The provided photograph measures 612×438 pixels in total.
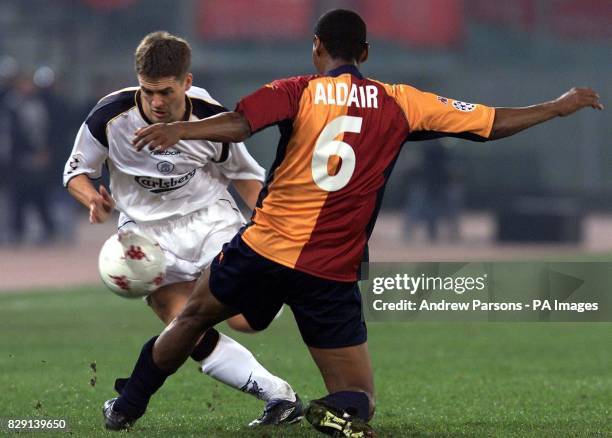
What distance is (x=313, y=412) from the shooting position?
6.29 metres

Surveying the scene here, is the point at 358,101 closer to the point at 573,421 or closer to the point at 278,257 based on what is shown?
the point at 278,257

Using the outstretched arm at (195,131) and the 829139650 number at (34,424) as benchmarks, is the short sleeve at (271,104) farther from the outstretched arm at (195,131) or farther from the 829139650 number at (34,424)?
the 829139650 number at (34,424)

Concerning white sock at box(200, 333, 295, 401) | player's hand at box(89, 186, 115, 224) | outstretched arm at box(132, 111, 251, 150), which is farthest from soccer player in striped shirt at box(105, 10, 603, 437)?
white sock at box(200, 333, 295, 401)

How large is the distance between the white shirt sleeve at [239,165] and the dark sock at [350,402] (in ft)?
5.09

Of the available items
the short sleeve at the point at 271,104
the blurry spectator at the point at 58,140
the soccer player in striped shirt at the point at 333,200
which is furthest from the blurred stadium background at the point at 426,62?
the short sleeve at the point at 271,104

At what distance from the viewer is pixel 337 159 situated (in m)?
6.32

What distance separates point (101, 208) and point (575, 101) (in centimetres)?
222

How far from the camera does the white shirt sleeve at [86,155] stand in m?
7.17

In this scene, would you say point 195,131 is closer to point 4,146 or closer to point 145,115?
point 145,115

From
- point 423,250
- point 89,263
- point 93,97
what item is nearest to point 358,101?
point 89,263

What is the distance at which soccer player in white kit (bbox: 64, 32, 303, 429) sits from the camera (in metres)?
7.09

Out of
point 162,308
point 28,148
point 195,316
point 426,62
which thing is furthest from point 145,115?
point 426,62

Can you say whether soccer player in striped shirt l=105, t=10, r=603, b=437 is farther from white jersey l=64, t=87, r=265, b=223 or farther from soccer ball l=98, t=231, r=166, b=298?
white jersey l=64, t=87, r=265, b=223

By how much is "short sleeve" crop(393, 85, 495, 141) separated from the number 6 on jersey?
0.92ft
